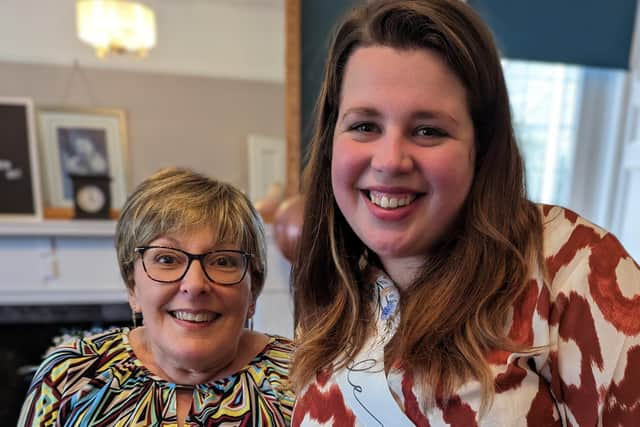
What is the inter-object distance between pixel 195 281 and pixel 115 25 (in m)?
1.66

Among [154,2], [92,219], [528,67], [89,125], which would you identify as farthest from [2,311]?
[528,67]

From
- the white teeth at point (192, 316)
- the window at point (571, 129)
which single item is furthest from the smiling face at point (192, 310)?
the window at point (571, 129)

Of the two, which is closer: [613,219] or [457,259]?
[457,259]

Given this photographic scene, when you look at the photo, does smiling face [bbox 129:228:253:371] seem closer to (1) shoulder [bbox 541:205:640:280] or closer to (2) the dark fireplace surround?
(1) shoulder [bbox 541:205:640:280]

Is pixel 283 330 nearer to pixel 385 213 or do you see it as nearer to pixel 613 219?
pixel 385 213

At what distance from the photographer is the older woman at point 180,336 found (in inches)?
30.7

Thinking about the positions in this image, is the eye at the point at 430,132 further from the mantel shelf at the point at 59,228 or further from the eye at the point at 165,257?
the mantel shelf at the point at 59,228

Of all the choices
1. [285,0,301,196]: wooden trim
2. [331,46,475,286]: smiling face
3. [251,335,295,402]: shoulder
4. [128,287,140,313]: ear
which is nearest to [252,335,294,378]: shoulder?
[251,335,295,402]: shoulder

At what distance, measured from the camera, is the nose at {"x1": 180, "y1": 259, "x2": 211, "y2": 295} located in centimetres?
76

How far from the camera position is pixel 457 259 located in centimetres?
65

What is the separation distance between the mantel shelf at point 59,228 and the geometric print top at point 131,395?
1377mm

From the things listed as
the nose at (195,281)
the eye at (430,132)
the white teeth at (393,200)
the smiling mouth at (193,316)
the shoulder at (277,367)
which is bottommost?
the shoulder at (277,367)

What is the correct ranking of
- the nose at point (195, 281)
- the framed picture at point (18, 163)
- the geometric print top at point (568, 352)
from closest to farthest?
1. the geometric print top at point (568, 352)
2. the nose at point (195, 281)
3. the framed picture at point (18, 163)

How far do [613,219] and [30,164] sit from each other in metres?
3.00
